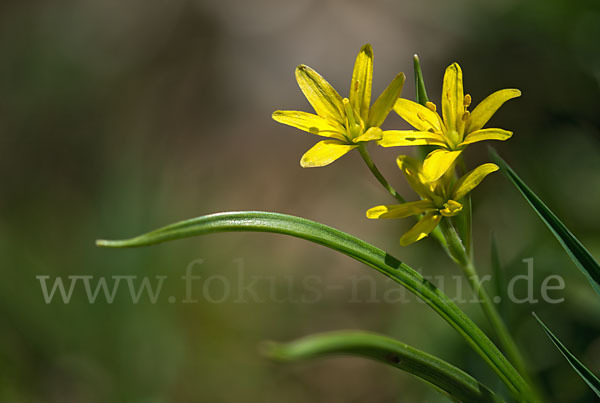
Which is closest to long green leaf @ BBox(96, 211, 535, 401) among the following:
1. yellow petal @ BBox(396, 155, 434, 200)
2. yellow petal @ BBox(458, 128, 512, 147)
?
yellow petal @ BBox(396, 155, 434, 200)

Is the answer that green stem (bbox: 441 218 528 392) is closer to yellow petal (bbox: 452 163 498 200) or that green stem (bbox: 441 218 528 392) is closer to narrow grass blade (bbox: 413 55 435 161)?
yellow petal (bbox: 452 163 498 200)

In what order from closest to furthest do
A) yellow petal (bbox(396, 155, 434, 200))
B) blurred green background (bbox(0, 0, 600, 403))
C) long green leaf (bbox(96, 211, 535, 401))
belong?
long green leaf (bbox(96, 211, 535, 401)), yellow petal (bbox(396, 155, 434, 200)), blurred green background (bbox(0, 0, 600, 403))

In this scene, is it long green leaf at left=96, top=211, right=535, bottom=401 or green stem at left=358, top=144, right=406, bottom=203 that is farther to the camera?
green stem at left=358, top=144, right=406, bottom=203

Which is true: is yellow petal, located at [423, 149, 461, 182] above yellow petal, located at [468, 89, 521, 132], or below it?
below

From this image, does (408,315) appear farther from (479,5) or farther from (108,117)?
(108,117)

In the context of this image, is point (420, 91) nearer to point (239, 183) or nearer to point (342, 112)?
point (342, 112)

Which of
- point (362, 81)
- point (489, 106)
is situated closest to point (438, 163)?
point (489, 106)
